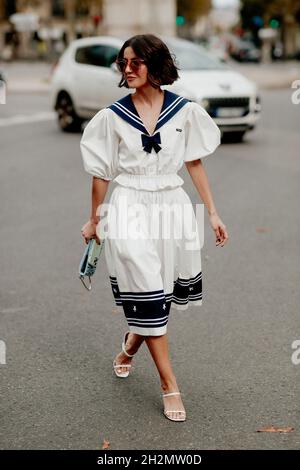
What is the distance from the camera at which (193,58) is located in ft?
53.2

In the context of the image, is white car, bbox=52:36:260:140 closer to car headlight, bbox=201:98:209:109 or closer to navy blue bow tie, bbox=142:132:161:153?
car headlight, bbox=201:98:209:109

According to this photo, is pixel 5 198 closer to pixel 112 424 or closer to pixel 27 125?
pixel 112 424

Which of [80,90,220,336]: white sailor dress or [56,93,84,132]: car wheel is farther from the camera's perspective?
[56,93,84,132]: car wheel

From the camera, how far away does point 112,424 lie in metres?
4.07

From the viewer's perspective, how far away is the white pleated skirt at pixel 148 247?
160 inches

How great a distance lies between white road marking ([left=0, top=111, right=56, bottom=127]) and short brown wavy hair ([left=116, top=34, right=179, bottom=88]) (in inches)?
592

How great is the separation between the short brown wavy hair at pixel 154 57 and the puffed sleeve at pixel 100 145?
272 millimetres

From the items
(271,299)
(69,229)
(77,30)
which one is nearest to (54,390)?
(271,299)

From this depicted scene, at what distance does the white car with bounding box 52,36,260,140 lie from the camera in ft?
49.2
